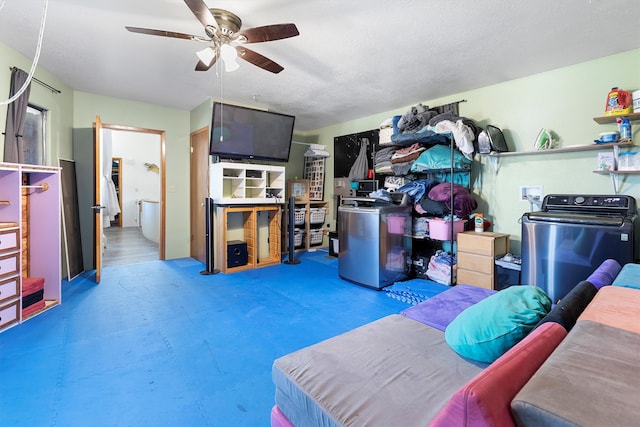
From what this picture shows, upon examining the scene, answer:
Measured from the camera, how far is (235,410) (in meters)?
1.56

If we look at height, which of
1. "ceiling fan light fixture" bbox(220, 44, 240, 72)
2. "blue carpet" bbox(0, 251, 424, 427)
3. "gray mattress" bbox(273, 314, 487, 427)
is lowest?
"blue carpet" bbox(0, 251, 424, 427)

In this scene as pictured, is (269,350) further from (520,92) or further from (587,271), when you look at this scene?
(520,92)

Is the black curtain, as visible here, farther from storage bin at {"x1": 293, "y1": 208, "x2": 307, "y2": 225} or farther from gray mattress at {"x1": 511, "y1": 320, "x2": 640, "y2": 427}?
gray mattress at {"x1": 511, "y1": 320, "x2": 640, "y2": 427}

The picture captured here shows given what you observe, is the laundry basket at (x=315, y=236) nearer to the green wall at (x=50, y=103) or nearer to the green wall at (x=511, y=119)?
the green wall at (x=511, y=119)

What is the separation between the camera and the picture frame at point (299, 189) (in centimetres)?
561

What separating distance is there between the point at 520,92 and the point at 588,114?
2.33 feet

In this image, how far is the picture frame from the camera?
5609 millimetres

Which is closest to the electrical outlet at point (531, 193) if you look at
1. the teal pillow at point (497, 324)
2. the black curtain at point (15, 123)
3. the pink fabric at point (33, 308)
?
the teal pillow at point (497, 324)

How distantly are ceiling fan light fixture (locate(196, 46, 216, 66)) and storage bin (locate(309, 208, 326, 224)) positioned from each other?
361 centimetres

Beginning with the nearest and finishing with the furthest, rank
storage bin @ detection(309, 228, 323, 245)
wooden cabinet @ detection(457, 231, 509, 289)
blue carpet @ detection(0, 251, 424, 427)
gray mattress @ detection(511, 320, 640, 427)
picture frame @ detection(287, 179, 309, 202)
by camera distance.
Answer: gray mattress @ detection(511, 320, 640, 427) → blue carpet @ detection(0, 251, 424, 427) → wooden cabinet @ detection(457, 231, 509, 289) → picture frame @ detection(287, 179, 309, 202) → storage bin @ detection(309, 228, 323, 245)

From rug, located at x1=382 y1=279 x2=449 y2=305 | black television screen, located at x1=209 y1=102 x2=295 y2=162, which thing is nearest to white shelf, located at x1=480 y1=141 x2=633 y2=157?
rug, located at x1=382 y1=279 x2=449 y2=305

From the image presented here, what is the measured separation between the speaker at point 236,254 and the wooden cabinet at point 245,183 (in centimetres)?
62

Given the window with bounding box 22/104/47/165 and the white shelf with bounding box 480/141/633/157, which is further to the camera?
the window with bounding box 22/104/47/165

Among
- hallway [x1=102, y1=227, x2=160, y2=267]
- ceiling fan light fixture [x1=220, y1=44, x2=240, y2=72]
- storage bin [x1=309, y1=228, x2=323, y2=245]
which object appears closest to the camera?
ceiling fan light fixture [x1=220, y1=44, x2=240, y2=72]
